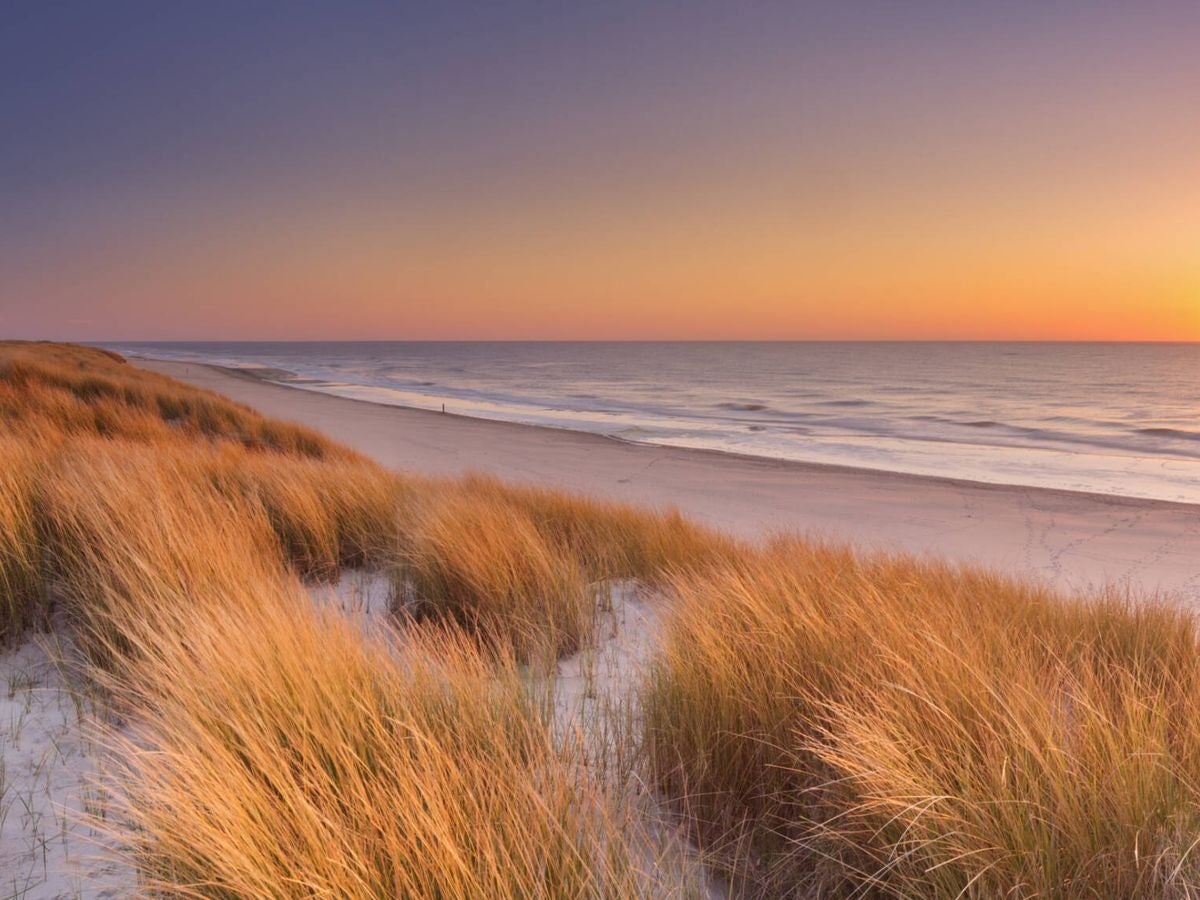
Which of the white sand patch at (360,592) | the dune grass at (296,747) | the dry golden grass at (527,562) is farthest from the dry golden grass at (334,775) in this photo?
the white sand patch at (360,592)

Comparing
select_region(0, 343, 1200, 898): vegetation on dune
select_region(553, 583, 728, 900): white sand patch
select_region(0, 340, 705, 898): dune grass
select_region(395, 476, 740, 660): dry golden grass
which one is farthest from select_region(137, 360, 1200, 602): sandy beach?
select_region(0, 340, 705, 898): dune grass

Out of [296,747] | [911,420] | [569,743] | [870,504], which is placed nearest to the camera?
[296,747]

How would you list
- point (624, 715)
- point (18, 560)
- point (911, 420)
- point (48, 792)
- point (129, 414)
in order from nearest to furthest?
point (48, 792) < point (624, 715) < point (18, 560) < point (129, 414) < point (911, 420)

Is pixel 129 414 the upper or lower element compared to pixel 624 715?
upper

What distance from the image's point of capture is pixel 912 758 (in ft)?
6.43

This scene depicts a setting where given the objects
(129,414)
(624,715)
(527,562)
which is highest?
(129,414)

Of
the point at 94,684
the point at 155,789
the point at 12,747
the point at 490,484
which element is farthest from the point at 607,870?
the point at 490,484

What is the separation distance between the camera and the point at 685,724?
2.38 m

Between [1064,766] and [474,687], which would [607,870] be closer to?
[474,687]

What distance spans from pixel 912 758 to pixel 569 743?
3.70 ft

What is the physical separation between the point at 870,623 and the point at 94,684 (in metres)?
3.31

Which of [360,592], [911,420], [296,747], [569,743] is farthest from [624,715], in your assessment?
[911,420]

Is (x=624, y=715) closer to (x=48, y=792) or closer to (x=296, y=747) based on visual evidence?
(x=296, y=747)

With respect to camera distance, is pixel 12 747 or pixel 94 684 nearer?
pixel 12 747
